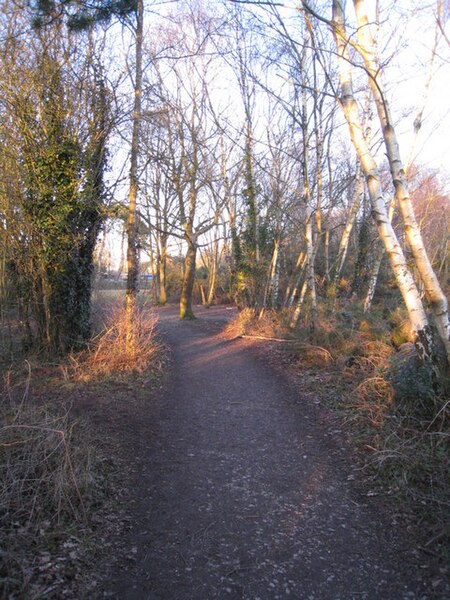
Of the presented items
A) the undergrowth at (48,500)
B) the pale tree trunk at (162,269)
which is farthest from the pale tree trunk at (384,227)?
the pale tree trunk at (162,269)

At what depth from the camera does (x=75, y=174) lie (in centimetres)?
918

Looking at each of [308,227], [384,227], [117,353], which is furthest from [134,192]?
[384,227]

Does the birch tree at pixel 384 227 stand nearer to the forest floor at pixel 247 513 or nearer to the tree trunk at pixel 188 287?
the forest floor at pixel 247 513

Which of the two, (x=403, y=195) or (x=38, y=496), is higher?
(x=403, y=195)

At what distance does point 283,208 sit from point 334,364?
326 inches

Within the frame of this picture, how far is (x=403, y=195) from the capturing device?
5684 millimetres

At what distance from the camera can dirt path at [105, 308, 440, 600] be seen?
309 cm

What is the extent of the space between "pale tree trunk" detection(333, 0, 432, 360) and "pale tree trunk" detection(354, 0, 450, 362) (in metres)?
0.25

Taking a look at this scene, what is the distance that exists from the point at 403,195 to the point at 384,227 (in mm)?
487

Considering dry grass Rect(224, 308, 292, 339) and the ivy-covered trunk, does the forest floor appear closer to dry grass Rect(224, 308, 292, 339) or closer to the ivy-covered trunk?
the ivy-covered trunk

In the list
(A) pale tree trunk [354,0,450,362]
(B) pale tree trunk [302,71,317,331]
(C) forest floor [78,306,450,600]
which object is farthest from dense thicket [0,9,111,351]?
(A) pale tree trunk [354,0,450,362]

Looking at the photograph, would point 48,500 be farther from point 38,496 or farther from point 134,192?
point 134,192

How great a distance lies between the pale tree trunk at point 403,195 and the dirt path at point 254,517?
2174mm

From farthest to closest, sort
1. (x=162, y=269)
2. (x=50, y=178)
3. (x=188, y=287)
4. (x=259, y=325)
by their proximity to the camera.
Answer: (x=162, y=269), (x=188, y=287), (x=259, y=325), (x=50, y=178)
